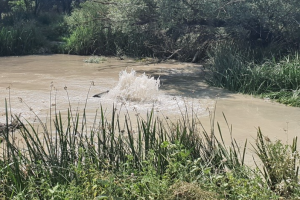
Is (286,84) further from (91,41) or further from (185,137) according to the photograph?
(91,41)

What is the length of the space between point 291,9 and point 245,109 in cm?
434

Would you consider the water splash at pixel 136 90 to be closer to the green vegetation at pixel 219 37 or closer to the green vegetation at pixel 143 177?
the green vegetation at pixel 219 37

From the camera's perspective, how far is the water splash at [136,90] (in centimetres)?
998

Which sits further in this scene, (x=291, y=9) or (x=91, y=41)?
(x=91, y=41)

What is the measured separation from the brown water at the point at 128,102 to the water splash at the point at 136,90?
23 centimetres

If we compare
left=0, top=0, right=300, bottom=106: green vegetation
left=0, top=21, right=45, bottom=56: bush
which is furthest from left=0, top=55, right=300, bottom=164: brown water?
left=0, top=21, right=45, bottom=56: bush

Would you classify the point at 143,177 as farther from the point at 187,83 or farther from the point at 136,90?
the point at 187,83

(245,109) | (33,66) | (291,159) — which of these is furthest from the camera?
(33,66)

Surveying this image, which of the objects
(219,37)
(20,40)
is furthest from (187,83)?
(20,40)

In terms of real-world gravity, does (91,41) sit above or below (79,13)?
below

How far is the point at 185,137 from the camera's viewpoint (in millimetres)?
4598

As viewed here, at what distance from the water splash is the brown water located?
0.23m

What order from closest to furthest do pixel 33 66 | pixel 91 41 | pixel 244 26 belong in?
1. pixel 244 26
2. pixel 33 66
3. pixel 91 41

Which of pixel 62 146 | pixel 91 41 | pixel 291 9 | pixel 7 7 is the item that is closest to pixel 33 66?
pixel 91 41
